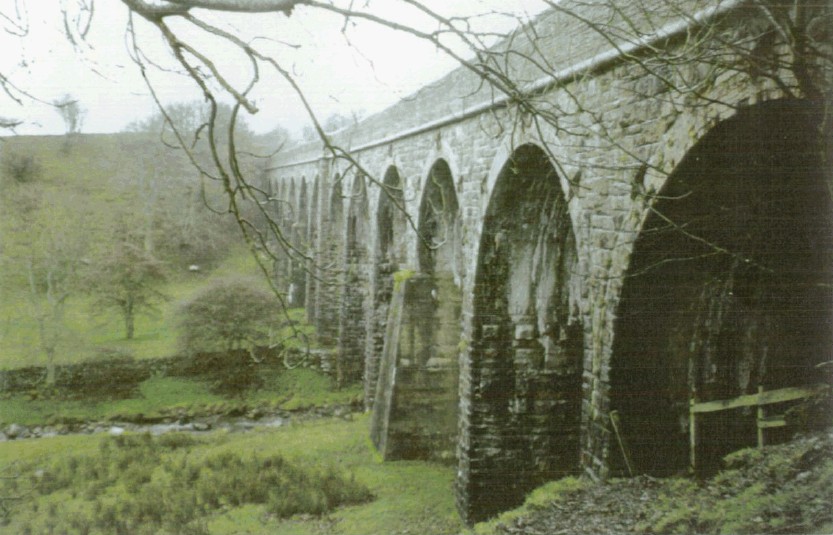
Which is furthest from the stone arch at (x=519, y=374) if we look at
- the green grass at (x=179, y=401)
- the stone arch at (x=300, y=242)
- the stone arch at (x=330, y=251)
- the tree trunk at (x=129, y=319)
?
the stone arch at (x=300, y=242)

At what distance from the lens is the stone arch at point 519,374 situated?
28.6 ft

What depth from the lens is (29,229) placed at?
59.1 ft

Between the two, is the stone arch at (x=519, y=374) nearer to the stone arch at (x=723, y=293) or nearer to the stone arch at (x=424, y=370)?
the stone arch at (x=424, y=370)

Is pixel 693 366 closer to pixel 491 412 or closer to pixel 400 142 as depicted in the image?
pixel 491 412

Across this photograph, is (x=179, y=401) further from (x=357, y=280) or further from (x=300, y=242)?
(x=300, y=242)

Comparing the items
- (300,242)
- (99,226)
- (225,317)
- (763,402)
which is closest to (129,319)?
(225,317)

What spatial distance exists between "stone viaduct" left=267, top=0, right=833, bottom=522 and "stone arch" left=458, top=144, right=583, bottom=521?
26mm

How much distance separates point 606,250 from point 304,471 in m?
7.69

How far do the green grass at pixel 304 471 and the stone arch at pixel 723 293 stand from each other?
3936 mm

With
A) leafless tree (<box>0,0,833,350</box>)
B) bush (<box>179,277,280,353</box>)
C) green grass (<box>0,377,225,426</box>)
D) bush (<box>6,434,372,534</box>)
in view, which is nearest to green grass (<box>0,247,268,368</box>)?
bush (<box>179,277,280,353</box>)

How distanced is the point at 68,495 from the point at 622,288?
1087 cm

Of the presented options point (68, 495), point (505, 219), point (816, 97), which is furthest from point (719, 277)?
point (68, 495)

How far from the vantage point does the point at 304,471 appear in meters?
11.5

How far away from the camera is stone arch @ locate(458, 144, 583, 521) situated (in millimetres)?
8711
